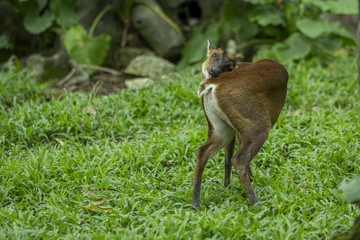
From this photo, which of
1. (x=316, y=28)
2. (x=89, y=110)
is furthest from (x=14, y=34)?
(x=316, y=28)

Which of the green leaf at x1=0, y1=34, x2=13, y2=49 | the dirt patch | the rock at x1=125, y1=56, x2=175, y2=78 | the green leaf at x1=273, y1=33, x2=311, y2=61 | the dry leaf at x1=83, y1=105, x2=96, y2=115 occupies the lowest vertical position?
the dirt patch

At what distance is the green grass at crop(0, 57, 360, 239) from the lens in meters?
3.29

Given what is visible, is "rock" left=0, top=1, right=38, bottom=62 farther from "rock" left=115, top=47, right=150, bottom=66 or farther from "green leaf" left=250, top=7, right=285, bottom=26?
"green leaf" left=250, top=7, right=285, bottom=26

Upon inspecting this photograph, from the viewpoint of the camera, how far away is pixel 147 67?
310 inches

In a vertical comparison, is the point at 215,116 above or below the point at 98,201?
above

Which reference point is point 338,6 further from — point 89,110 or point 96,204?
point 96,204

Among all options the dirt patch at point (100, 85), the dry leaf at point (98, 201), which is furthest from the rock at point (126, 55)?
the dry leaf at point (98, 201)

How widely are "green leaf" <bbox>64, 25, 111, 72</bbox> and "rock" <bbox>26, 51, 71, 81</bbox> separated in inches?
15.4

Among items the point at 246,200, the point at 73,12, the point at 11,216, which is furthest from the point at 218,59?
the point at 73,12

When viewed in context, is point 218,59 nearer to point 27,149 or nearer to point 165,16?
point 27,149

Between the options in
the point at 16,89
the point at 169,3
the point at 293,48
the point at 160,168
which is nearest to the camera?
the point at 160,168

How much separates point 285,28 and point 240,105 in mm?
5201

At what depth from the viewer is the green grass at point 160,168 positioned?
329 centimetres

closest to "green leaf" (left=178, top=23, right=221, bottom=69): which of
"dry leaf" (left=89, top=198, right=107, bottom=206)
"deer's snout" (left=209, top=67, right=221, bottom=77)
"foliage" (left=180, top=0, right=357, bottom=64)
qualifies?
"foliage" (left=180, top=0, right=357, bottom=64)
